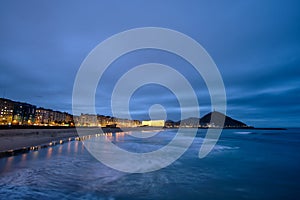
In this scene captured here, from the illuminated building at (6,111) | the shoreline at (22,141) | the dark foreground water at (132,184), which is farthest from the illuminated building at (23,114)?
the dark foreground water at (132,184)

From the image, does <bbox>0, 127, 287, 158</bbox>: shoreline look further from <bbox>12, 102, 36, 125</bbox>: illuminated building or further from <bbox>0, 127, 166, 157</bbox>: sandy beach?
<bbox>12, 102, 36, 125</bbox>: illuminated building

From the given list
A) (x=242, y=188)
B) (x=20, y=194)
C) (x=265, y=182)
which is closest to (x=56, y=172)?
(x=20, y=194)

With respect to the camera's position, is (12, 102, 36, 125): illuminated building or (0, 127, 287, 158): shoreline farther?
(12, 102, 36, 125): illuminated building

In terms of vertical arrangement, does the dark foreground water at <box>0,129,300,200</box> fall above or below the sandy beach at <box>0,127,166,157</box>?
below

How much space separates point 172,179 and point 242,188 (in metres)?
3.47

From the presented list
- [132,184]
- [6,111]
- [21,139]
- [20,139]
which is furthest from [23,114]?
[132,184]

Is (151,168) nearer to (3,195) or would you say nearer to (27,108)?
(3,195)

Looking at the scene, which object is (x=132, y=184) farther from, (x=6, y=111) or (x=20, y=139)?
(x=6, y=111)

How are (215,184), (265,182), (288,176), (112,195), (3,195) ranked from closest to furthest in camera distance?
(3,195) → (112,195) → (215,184) → (265,182) → (288,176)

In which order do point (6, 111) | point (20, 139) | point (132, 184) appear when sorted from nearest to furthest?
1. point (132, 184)
2. point (20, 139)
3. point (6, 111)

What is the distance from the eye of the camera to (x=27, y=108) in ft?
346

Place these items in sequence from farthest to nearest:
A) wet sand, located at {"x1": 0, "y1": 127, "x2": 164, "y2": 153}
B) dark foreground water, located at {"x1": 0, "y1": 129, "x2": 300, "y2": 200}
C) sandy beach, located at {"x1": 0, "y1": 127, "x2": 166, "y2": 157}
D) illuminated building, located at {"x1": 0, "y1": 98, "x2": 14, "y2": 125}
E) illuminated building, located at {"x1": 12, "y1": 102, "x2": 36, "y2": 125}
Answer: illuminated building, located at {"x1": 12, "y1": 102, "x2": 36, "y2": 125}, illuminated building, located at {"x1": 0, "y1": 98, "x2": 14, "y2": 125}, wet sand, located at {"x1": 0, "y1": 127, "x2": 164, "y2": 153}, sandy beach, located at {"x1": 0, "y1": 127, "x2": 166, "y2": 157}, dark foreground water, located at {"x1": 0, "y1": 129, "x2": 300, "y2": 200}

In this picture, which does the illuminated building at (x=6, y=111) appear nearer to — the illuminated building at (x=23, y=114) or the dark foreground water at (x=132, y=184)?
the illuminated building at (x=23, y=114)

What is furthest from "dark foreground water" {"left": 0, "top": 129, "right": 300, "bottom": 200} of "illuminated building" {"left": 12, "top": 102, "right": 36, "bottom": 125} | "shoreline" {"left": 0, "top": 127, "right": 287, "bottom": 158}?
"illuminated building" {"left": 12, "top": 102, "right": 36, "bottom": 125}
